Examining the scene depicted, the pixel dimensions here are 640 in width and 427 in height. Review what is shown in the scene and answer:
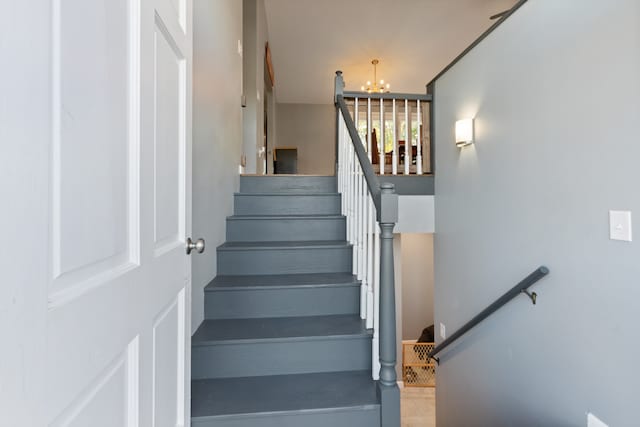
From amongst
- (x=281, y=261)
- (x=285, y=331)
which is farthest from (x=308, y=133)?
(x=285, y=331)

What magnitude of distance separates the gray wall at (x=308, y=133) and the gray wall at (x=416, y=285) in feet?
8.64

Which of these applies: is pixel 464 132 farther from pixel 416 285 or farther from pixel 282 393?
pixel 416 285

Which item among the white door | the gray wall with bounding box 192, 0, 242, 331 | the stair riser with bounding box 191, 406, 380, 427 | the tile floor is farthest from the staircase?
the tile floor

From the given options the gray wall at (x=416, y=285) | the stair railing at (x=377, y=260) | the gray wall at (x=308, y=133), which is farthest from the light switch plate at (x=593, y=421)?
the gray wall at (x=308, y=133)

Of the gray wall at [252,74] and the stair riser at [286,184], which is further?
the gray wall at [252,74]

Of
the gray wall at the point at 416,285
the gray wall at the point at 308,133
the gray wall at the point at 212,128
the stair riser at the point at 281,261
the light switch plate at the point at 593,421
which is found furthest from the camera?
the gray wall at the point at 308,133

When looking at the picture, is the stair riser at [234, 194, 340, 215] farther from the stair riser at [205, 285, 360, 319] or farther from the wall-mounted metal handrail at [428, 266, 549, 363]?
the wall-mounted metal handrail at [428, 266, 549, 363]

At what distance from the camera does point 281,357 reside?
165 cm

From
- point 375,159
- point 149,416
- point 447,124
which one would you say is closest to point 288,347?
point 149,416

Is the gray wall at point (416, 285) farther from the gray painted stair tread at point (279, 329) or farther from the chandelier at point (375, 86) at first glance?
the gray painted stair tread at point (279, 329)

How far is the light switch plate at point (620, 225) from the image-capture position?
137 cm

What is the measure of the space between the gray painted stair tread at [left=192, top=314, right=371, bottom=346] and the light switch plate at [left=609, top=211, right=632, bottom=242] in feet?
3.79

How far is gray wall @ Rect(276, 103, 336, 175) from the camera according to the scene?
7.84m

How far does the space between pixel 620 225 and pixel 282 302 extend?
163 centimetres
